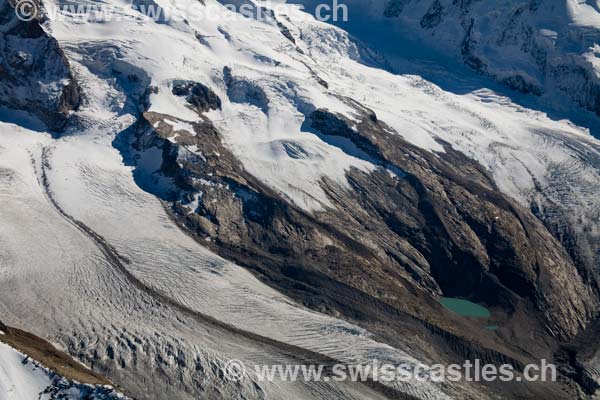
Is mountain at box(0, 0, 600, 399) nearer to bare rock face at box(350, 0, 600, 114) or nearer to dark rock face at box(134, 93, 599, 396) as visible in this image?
dark rock face at box(134, 93, 599, 396)

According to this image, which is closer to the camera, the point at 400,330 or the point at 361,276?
the point at 400,330

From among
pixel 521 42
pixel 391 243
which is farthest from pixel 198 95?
pixel 521 42

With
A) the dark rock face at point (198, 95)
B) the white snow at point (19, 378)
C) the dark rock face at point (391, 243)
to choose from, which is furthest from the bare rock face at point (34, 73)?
the white snow at point (19, 378)

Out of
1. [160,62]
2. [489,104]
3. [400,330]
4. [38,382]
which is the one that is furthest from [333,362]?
[489,104]

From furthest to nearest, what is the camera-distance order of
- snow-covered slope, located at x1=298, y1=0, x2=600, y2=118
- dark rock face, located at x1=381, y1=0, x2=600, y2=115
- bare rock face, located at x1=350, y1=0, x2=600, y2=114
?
snow-covered slope, located at x1=298, y1=0, x2=600, y2=118 < bare rock face, located at x1=350, y1=0, x2=600, y2=114 < dark rock face, located at x1=381, y1=0, x2=600, y2=115

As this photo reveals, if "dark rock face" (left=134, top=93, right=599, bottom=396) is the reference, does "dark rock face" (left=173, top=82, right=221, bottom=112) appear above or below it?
above

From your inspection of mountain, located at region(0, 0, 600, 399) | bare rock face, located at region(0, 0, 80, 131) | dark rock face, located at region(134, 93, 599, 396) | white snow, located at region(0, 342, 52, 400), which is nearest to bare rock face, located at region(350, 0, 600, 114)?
mountain, located at region(0, 0, 600, 399)

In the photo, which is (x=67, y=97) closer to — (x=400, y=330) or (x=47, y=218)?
(x=47, y=218)

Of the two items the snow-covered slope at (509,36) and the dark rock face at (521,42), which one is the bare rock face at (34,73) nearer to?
the snow-covered slope at (509,36)
